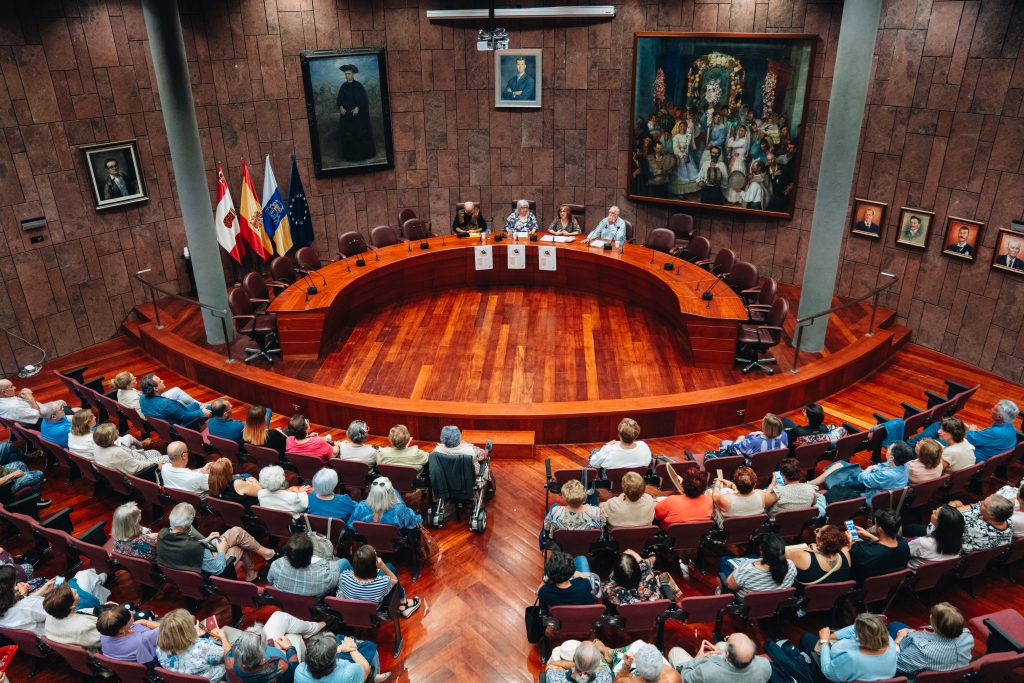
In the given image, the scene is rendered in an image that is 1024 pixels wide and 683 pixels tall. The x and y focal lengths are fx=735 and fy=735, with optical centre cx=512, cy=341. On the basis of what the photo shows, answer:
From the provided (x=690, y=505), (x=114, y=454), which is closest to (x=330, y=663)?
(x=690, y=505)

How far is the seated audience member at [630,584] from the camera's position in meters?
4.59

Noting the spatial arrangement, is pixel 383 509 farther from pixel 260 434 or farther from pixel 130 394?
pixel 130 394

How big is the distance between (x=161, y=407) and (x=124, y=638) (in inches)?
121

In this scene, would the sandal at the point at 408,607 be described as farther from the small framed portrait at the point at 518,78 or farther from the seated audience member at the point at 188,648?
the small framed portrait at the point at 518,78

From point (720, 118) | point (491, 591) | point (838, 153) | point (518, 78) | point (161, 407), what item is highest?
point (518, 78)

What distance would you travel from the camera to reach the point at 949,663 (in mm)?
4129

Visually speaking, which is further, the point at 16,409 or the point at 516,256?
the point at 516,256

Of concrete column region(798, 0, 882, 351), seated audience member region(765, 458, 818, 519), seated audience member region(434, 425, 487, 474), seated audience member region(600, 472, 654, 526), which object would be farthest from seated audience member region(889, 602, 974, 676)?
concrete column region(798, 0, 882, 351)

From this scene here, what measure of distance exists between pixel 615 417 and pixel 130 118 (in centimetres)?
754

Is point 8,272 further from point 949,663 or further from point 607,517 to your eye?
point 949,663

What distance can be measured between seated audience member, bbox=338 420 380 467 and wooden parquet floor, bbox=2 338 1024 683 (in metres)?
0.64

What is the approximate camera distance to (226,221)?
1077 centimetres

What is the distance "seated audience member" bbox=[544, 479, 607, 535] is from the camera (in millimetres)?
5203

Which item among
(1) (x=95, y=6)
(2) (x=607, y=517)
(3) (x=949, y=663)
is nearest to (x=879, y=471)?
(3) (x=949, y=663)
